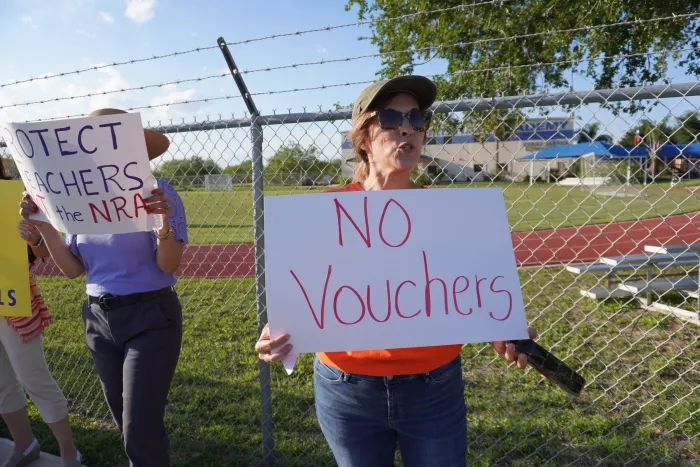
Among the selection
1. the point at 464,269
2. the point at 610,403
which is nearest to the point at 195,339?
the point at 610,403

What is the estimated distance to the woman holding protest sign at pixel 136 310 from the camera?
2088 millimetres

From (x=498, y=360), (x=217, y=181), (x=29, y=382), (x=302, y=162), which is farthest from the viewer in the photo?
(x=498, y=360)

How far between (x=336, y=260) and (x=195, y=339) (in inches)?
163

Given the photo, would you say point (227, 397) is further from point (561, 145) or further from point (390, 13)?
point (390, 13)

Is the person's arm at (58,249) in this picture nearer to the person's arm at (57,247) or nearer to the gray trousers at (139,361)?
the person's arm at (57,247)

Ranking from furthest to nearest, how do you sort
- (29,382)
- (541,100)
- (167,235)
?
(29,382) < (541,100) < (167,235)

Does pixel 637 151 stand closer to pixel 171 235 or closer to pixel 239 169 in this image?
pixel 171 235

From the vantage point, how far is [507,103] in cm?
212

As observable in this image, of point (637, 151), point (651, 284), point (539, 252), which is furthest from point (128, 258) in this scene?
point (539, 252)

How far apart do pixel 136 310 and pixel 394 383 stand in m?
1.24

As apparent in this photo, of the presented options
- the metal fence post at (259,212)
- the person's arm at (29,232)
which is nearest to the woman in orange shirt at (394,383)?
the metal fence post at (259,212)

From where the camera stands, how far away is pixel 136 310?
6.90ft

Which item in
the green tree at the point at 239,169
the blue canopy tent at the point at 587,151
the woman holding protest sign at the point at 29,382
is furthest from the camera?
the green tree at the point at 239,169

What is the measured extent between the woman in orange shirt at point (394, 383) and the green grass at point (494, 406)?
4.30 ft
